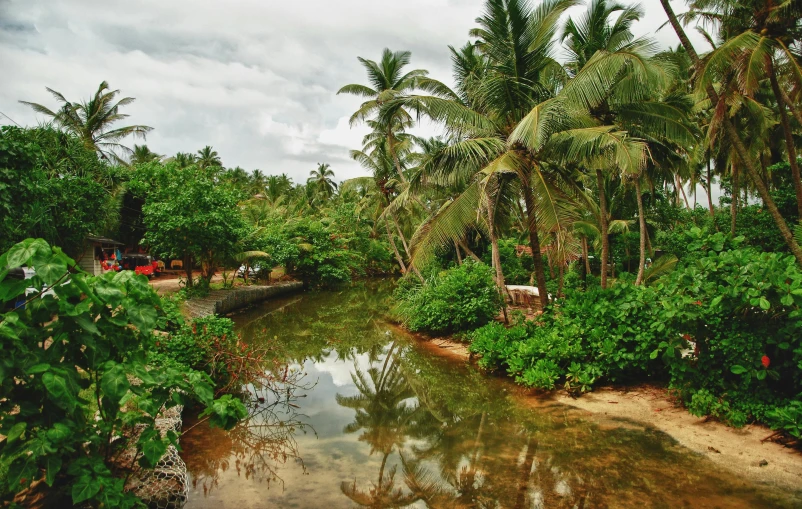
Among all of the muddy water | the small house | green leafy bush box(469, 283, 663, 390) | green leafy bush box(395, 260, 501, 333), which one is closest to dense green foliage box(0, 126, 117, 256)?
the small house

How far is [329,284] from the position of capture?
26.5m

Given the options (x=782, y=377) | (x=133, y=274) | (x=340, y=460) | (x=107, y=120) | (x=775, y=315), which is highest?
(x=107, y=120)

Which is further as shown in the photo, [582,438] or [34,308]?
[582,438]

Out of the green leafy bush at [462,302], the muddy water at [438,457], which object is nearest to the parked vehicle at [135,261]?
the green leafy bush at [462,302]

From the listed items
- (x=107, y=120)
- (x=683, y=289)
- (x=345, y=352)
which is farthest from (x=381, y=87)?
(x=683, y=289)

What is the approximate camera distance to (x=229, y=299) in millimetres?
16703

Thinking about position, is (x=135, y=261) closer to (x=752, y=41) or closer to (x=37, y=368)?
(x=37, y=368)

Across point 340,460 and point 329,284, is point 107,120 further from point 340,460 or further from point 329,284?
point 340,460

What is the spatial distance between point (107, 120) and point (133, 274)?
2437 cm

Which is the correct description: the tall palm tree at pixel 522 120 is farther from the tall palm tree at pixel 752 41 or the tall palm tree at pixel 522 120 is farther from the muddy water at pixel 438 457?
the muddy water at pixel 438 457

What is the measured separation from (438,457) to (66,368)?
4264 millimetres

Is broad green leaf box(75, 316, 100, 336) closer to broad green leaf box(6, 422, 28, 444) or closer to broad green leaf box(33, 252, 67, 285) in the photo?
broad green leaf box(33, 252, 67, 285)

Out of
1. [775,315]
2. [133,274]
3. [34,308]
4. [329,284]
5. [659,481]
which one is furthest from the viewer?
[329,284]

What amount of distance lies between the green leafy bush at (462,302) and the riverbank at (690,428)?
327 centimetres
